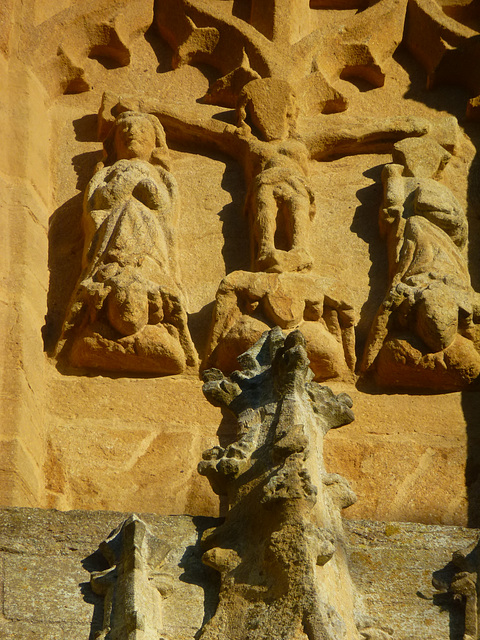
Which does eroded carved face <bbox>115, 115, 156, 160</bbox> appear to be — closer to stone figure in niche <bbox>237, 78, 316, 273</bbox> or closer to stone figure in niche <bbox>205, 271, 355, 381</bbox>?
stone figure in niche <bbox>237, 78, 316, 273</bbox>

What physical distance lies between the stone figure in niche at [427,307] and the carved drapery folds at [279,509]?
47.6 inches

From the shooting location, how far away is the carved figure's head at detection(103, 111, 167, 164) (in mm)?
7309

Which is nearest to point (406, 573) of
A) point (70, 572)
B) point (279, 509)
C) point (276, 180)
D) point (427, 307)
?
point (279, 509)

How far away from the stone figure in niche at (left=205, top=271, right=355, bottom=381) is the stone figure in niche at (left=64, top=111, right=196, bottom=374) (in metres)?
0.18

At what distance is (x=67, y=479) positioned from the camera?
5.98 metres

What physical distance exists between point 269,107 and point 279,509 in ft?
11.2

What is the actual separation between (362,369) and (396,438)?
1.42 feet

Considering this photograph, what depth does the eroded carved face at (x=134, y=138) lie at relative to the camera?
7.30 m

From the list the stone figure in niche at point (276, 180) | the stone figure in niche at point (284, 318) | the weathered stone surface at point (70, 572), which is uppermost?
the stone figure in niche at point (276, 180)

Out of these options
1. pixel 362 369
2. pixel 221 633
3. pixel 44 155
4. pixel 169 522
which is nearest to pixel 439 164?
pixel 362 369

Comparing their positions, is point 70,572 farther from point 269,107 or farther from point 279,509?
point 269,107

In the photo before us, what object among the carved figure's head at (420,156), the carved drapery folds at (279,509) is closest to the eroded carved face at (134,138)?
the carved figure's head at (420,156)

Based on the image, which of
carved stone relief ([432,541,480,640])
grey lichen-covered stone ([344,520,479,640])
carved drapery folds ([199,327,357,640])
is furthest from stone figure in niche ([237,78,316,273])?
carved stone relief ([432,541,480,640])

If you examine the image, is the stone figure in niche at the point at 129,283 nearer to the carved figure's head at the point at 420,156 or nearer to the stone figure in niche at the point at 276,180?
the stone figure in niche at the point at 276,180
